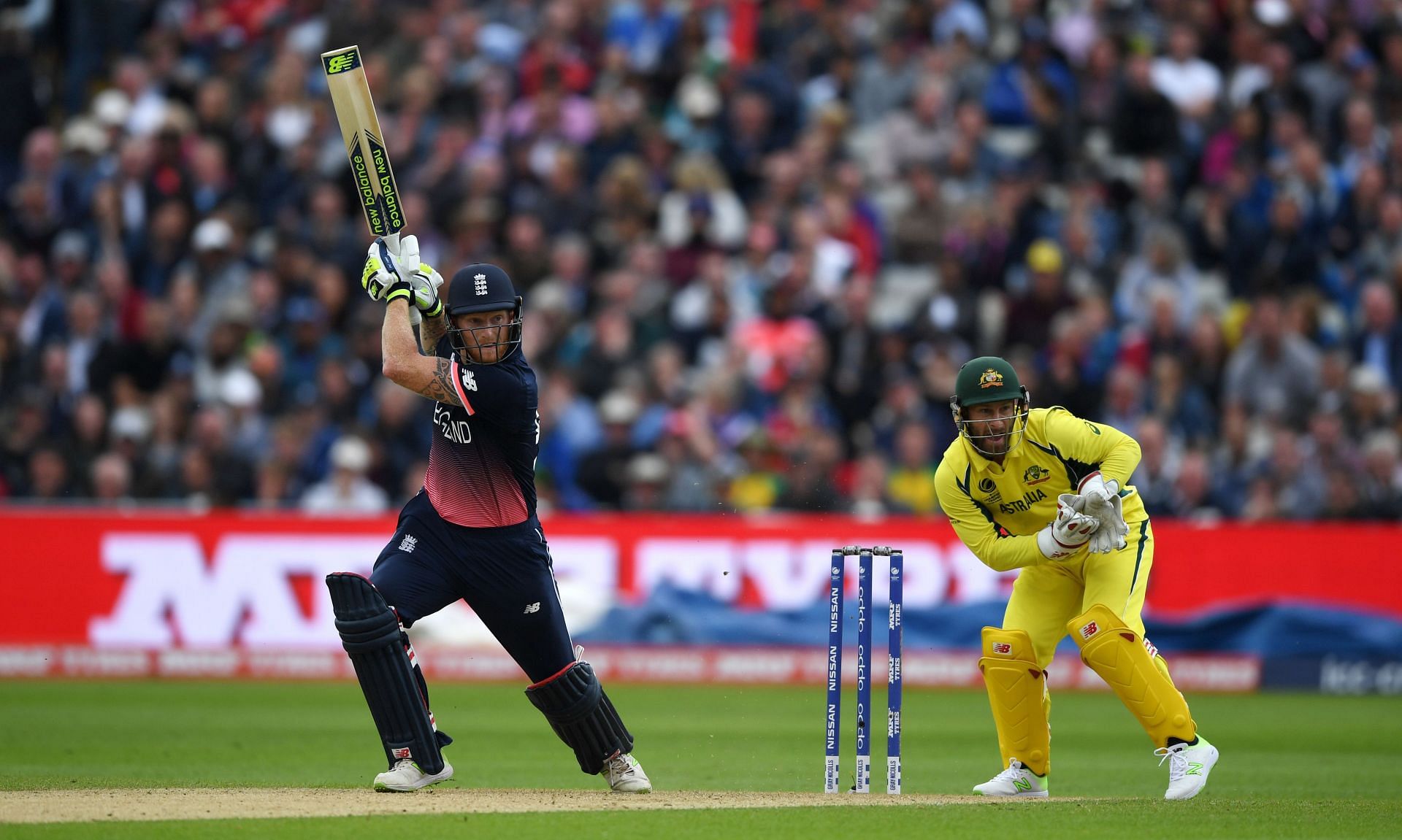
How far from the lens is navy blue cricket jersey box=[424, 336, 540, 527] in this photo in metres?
8.73

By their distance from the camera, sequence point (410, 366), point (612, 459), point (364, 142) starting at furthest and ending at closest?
point (612, 459), point (364, 142), point (410, 366)

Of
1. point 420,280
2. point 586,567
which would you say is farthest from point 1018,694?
point 586,567

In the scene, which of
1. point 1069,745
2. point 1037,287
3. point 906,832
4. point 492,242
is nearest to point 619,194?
point 492,242

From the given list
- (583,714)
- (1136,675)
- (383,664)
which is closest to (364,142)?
(383,664)

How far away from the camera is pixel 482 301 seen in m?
8.74

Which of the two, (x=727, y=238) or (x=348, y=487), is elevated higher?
(x=727, y=238)

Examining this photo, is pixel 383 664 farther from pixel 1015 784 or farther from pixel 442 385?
pixel 1015 784

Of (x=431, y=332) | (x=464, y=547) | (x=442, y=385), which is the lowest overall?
(x=464, y=547)

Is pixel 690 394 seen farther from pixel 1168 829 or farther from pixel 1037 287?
pixel 1168 829

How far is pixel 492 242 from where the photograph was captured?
19406 millimetres

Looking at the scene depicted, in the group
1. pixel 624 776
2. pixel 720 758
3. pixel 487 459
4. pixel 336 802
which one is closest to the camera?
pixel 336 802

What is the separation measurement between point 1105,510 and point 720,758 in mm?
3666

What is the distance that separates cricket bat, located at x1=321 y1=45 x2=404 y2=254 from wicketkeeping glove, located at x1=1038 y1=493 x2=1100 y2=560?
3.46 meters

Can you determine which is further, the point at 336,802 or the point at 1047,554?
the point at 1047,554
